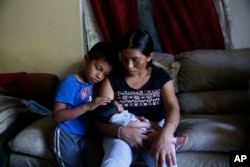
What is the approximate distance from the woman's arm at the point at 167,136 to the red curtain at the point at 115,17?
95 cm

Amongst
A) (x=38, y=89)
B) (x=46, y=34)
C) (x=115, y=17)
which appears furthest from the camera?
(x=46, y=34)

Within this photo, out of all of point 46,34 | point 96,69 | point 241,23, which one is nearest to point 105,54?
point 96,69

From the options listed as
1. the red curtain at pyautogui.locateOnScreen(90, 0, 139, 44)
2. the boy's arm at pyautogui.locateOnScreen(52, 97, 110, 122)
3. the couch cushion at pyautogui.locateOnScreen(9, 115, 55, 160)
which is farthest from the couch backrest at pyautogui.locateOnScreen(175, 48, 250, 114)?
the couch cushion at pyautogui.locateOnScreen(9, 115, 55, 160)

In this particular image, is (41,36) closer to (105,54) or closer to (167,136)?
(105,54)

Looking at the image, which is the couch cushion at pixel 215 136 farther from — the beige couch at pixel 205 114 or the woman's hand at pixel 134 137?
the woman's hand at pixel 134 137

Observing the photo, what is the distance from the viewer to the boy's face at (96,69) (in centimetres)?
159

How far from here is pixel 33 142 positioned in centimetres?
169

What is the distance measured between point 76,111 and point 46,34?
121 cm

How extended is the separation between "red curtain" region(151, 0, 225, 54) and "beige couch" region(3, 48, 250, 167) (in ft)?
0.57

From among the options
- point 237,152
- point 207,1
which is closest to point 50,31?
point 207,1

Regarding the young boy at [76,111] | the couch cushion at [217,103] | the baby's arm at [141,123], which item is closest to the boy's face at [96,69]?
the young boy at [76,111]

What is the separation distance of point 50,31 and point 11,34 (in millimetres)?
372

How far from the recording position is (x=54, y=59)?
8.32ft

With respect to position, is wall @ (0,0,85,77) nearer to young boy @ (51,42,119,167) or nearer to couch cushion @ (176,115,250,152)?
young boy @ (51,42,119,167)
